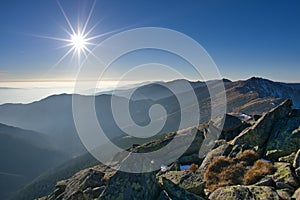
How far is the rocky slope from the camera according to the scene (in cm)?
1177

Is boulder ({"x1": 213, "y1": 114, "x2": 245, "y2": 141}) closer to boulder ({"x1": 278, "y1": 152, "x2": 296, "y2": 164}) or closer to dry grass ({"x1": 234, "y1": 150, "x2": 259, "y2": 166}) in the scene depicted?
dry grass ({"x1": 234, "y1": 150, "x2": 259, "y2": 166})

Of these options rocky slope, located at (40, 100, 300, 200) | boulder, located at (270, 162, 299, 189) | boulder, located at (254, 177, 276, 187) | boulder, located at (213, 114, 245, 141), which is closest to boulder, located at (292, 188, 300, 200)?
rocky slope, located at (40, 100, 300, 200)

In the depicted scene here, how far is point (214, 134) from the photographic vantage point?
30359 millimetres

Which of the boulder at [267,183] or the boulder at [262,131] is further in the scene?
the boulder at [262,131]

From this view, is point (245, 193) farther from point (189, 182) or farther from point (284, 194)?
point (189, 182)

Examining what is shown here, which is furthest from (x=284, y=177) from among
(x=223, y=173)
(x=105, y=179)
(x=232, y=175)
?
(x=105, y=179)

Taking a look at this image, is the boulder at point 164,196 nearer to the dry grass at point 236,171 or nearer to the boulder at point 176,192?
the boulder at point 176,192

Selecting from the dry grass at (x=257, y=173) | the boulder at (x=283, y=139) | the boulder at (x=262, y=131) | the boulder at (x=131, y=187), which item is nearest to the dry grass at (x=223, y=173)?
the dry grass at (x=257, y=173)

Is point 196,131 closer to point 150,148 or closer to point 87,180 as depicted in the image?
point 150,148

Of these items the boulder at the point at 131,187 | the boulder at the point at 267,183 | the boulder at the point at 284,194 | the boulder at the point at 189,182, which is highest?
the boulder at the point at 131,187

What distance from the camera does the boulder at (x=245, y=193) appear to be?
11500mm

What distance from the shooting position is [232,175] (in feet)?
57.0

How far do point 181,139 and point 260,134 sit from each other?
1181cm

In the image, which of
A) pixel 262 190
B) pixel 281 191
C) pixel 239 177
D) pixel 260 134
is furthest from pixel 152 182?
pixel 260 134
